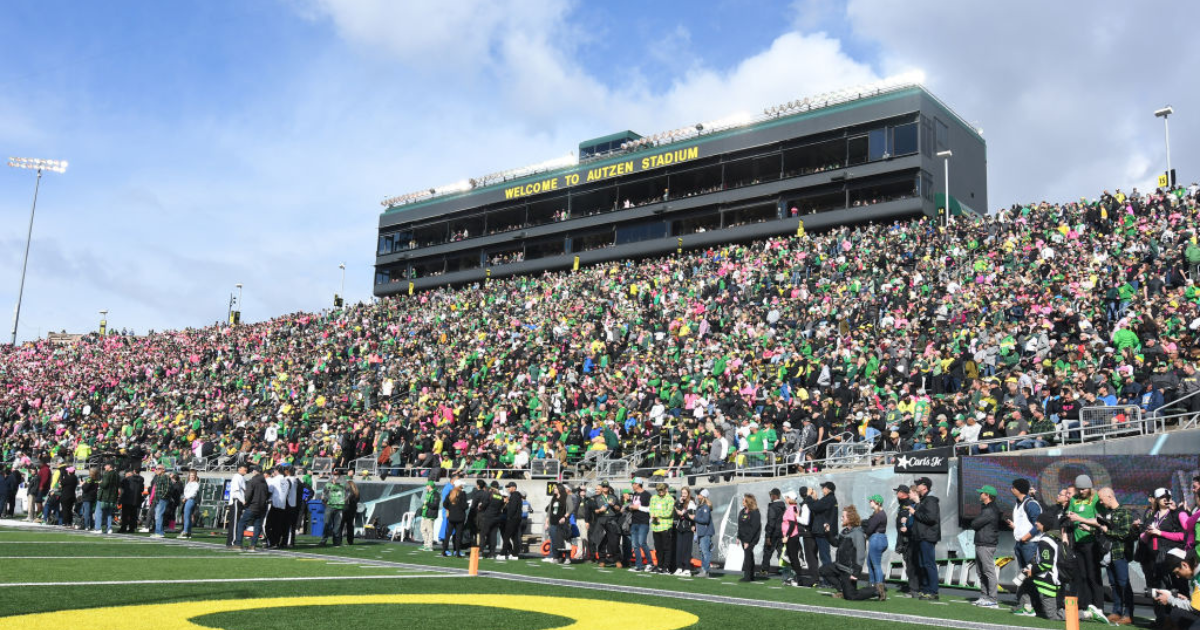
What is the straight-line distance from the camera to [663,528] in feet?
51.7

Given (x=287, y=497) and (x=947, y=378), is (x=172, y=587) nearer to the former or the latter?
(x=287, y=497)

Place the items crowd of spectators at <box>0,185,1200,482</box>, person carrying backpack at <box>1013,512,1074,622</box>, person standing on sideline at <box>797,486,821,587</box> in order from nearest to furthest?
person carrying backpack at <box>1013,512,1074,622</box> < person standing on sideline at <box>797,486,821,587</box> < crowd of spectators at <box>0,185,1200,482</box>

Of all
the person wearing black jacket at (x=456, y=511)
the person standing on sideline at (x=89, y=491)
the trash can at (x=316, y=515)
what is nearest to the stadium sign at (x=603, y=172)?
the trash can at (x=316, y=515)

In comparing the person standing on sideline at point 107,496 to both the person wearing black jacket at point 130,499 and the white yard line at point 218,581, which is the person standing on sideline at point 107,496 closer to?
the person wearing black jacket at point 130,499

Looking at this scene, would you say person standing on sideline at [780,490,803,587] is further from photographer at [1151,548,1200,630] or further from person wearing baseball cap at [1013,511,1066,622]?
photographer at [1151,548,1200,630]

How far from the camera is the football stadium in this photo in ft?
35.8

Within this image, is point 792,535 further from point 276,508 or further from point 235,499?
point 235,499

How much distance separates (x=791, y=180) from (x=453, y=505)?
27741 millimetres

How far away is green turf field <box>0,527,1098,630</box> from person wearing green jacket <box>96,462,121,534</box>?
166 inches

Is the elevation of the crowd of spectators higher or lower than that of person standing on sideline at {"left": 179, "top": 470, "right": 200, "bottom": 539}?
higher

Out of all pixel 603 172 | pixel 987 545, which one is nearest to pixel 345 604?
pixel 987 545

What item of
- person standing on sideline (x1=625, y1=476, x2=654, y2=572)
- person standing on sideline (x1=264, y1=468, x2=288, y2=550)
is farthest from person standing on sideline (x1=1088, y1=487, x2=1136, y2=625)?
person standing on sideline (x1=264, y1=468, x2=288, y2=550)

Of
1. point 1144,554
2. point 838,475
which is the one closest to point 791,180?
point 838,475

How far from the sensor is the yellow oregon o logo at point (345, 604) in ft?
24.4
